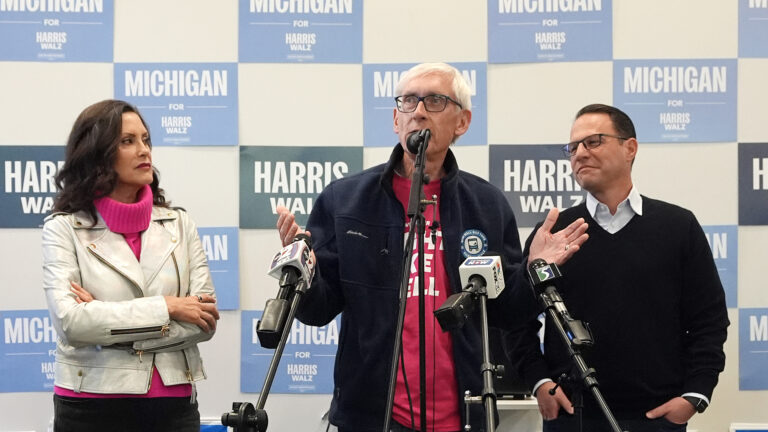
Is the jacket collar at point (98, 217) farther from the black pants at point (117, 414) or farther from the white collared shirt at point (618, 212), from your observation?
the white collared shirt at point (618, 212)

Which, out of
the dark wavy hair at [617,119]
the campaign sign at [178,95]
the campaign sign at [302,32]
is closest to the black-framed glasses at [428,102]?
the dark wavy hair at [617,119]

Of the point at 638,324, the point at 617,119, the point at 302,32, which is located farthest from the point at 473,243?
the point at 302,32


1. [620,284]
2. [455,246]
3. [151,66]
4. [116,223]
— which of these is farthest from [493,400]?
[151,66]

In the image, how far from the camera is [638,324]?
9.09 ft

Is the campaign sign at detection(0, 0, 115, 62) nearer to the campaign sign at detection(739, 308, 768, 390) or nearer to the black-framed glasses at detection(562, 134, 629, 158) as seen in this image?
the black-framed glasses at detection(562, 134, 629, 158)

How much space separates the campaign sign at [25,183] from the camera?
3.99 meters

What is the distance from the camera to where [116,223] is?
278 centimetres

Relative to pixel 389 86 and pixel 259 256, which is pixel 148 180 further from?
pixel 389 86

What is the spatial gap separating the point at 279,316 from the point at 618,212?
5.21 feet

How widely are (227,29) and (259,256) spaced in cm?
114

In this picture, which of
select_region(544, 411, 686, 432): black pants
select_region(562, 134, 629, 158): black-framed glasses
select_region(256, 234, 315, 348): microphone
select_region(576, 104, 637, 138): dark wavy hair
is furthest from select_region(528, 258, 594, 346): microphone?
select_region(576, 104, 637, 138): dark wavy hair

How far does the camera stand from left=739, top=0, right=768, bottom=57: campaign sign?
13.0 ft

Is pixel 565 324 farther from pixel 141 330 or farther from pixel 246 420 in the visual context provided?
pixel 141 330

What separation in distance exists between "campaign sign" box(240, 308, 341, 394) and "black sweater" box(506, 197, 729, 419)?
135 cm
